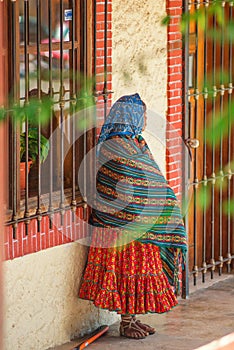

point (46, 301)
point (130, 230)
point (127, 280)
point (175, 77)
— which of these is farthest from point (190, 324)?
point (175, 77)

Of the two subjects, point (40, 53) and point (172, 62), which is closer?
point (40, 53)

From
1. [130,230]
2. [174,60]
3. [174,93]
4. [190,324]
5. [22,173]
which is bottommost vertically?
[190,324]

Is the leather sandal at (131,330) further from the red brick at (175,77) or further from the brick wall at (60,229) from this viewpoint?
the red brick at (175,77)

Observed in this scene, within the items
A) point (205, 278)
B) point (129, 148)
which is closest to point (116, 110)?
point (129, 148)

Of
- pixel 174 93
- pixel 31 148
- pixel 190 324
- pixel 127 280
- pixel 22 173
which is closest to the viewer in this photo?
pixel 22 173

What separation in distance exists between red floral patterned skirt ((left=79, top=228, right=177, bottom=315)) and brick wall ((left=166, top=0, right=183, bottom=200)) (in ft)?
3.79

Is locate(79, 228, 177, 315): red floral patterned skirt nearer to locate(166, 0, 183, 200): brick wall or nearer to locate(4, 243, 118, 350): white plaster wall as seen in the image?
locate(4, 243, 118, 350): white plaster wall

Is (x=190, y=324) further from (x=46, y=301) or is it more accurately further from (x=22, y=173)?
(x=22, y=173)

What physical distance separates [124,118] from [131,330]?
1430 millimetres

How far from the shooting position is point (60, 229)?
6301 mm

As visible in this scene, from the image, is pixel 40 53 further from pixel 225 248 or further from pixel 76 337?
pixel 225 248

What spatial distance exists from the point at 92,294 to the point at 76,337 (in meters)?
0.33

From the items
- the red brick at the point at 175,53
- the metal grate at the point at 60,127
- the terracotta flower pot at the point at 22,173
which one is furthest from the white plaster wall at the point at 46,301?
the red brick at the point at 175,53

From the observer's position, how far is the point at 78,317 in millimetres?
6555
